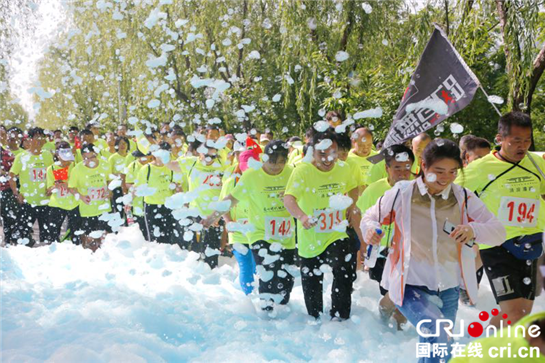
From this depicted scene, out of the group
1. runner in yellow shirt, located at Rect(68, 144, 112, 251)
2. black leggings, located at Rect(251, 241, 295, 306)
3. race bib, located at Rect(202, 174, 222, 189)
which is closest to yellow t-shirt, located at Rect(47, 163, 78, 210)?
runner in yellow shirt, located at Rect(68, 144, 112, 251)

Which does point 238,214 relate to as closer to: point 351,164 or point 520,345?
point 351,164

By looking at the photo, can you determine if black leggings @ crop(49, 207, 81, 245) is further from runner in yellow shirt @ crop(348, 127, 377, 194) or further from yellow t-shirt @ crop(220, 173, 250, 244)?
runner in yellow shirt @ crop(348, 127, 377, 194)

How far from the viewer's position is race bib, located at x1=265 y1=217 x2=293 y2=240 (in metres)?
5.09

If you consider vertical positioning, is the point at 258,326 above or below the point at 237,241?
below

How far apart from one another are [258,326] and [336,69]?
20.3ft

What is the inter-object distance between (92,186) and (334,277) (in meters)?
4.26

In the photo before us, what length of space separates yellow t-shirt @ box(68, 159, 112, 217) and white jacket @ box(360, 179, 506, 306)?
5.29 meters

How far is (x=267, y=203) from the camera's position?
511cm

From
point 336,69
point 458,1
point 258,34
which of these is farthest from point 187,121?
point 458,1

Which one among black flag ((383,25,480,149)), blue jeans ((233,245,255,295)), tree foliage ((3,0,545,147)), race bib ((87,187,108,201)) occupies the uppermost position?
tree foliage ((3,0,545,147))

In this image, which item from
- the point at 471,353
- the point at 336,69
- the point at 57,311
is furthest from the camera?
the point at 336,69

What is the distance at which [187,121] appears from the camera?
48.2 feet

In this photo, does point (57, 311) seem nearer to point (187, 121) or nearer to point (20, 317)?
point (20, 317)

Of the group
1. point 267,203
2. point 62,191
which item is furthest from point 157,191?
point 267,203
